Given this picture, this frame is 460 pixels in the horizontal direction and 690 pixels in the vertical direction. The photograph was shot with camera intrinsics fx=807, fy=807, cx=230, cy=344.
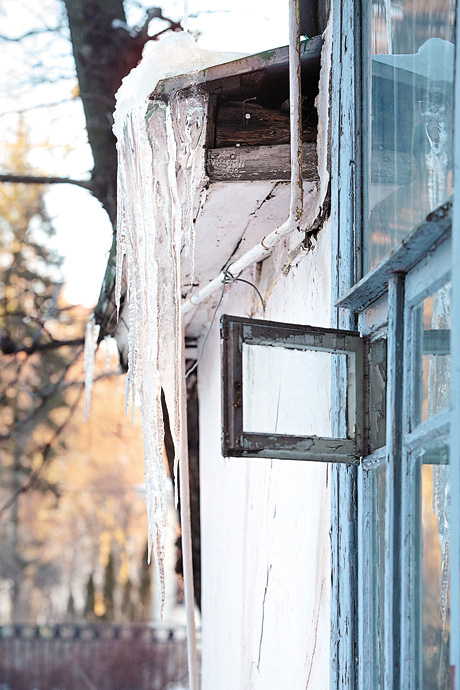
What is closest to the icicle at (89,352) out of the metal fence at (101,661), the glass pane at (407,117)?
the glass pane at (407,117)

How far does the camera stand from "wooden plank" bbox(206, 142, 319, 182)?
2436 millimetres

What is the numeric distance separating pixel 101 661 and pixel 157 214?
11.5 meters

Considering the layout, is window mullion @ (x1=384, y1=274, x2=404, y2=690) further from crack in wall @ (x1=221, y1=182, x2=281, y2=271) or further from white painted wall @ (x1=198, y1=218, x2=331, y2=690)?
crack in wall @ (x1=221, y1=182, x2=281, y2=271)

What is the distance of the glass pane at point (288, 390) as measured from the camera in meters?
2.23

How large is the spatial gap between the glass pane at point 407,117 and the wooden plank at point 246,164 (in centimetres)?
50

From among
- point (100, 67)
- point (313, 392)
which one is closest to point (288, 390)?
point (313, 392)

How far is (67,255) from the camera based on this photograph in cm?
1038

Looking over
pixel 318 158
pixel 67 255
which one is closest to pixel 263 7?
pixel 318 158

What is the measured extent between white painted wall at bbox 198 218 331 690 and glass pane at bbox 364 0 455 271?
1.29 ft

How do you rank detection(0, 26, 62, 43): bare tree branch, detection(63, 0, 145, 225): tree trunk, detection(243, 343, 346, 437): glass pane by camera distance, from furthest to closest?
detection(0, 26, 62, 43): bare tree branch, detection(63, 0, 145, 225): tree trunk, detection(243, 343, 346, 437): glass pane

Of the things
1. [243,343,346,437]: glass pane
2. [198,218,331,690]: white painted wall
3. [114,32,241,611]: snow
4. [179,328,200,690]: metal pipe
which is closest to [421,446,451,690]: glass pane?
[243,343,346,437]: glass pane

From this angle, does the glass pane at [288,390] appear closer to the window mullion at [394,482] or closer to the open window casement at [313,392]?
the open window casement at [313,392]

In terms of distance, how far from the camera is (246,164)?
2445 mm

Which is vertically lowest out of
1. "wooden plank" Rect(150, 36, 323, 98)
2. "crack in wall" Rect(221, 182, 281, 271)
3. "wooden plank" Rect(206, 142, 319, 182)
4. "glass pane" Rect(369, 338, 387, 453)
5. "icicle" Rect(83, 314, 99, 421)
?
"glass pane" Rect(369, 338, 387, 453)
